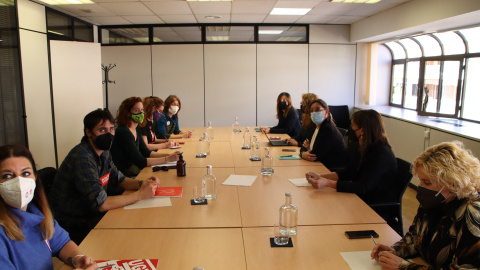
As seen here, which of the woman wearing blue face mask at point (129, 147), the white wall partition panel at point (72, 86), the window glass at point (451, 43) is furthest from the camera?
the white wall partition panel at point (72, 86)

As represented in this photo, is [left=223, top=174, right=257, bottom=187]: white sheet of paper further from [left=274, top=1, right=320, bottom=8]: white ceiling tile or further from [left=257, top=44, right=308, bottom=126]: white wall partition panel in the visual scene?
[left=257, top=44, right=308, bottom=126]: white wall partition panel

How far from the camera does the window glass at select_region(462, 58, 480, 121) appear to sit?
542 centimetres

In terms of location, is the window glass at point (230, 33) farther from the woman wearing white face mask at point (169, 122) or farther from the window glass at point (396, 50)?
the window glass at point (396, 50)

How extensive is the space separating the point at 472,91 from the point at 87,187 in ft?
18.4

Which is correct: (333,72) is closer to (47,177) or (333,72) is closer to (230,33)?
(230,33)

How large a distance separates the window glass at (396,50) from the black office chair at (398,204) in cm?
547

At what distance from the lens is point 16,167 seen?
5.31 ft

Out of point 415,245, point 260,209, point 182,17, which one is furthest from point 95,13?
point 415,245

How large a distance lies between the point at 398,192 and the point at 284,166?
1085 mm

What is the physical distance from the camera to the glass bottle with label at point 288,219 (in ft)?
6.45

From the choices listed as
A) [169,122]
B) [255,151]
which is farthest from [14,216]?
[169,122]

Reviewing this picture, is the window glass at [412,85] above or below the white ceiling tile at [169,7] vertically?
below

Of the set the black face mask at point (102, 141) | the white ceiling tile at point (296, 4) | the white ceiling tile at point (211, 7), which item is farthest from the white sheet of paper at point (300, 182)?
the white ceiling tile at point (211, 7)

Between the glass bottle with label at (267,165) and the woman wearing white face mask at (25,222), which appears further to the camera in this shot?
the glass bottle with label at (267,165)
